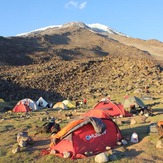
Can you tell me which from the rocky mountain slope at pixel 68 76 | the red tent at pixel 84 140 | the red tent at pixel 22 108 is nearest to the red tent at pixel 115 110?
the red tent at pixel 84 140

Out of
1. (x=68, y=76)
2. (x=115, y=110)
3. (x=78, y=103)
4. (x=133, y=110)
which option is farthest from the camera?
(x=68, y=76)

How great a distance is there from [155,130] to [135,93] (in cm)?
1863

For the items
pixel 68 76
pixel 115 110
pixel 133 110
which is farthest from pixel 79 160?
pixel 68 76

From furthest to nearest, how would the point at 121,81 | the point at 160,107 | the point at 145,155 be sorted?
the point at 121,81 → the point at 160,107 → the point at 145,155

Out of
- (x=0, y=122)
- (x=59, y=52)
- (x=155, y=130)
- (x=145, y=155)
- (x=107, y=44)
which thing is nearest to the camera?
(x=145, y=155)

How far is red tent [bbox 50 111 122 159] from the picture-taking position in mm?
12031

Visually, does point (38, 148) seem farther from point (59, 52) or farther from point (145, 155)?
point (59, 52)

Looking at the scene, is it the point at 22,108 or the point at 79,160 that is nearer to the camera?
the point at 79,160

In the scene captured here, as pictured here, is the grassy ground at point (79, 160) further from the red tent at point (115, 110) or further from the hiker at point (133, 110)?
the hiker at point (133, 110)

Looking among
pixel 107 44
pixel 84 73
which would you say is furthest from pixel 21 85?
pixel 107 44

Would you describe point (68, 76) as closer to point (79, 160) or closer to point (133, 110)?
point (133, 110)

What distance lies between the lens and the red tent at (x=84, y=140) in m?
12.0

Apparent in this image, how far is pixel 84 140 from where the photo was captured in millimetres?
12344

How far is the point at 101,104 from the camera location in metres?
20.7
